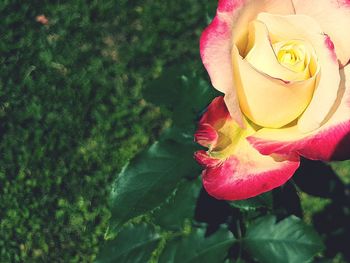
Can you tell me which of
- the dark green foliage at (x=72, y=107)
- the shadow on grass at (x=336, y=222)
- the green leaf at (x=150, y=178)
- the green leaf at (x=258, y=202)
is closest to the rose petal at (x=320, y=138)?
the green leaf at (x=150, y=178)

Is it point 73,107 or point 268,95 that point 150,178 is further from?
point 73,107

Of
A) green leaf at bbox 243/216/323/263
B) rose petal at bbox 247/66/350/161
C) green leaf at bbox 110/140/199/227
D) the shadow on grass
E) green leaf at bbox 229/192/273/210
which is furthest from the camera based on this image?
the shadow on grass

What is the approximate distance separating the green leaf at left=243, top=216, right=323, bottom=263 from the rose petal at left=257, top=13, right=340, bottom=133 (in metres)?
0.54

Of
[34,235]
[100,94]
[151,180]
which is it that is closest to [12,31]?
[100,94]

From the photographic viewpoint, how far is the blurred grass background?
2.18m

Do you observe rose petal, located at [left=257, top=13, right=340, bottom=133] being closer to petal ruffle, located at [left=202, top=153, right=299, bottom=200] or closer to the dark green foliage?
petal ruffle, located at [left=202, top=153, right=299, bottom=200]

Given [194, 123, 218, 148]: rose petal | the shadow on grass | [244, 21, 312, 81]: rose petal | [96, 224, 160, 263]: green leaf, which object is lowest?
the shadow on grass

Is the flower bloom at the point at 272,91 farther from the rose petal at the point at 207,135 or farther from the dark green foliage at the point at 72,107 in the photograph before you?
the dark green foliage at the point at 72,107

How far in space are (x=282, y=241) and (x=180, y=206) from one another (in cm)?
27

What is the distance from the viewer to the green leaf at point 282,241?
4.10ft

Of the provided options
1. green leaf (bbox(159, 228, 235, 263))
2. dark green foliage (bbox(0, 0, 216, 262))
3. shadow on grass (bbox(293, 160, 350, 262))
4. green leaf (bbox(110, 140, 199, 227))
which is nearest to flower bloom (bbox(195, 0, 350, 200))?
green leaf (bbox(110, 140, 199, 227))

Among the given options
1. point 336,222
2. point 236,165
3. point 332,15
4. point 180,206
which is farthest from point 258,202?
point 336,222

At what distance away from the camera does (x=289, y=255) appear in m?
1.25

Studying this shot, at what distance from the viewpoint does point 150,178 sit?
98cm
